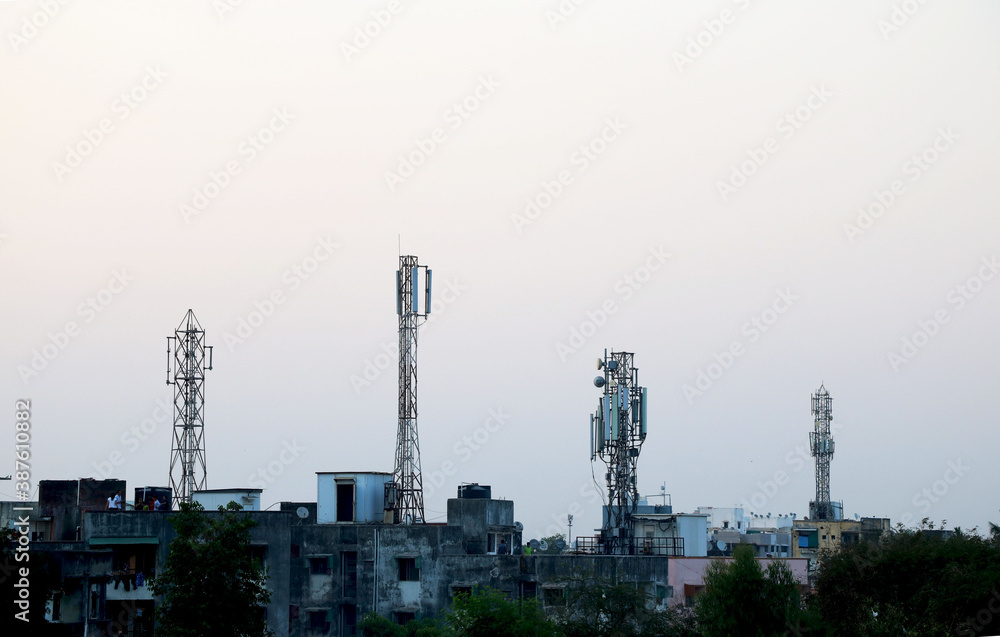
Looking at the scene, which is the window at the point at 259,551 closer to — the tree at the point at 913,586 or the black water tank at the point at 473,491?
the black water tank at the point at 473,491

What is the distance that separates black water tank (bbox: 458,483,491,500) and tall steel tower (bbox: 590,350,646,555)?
5754mm

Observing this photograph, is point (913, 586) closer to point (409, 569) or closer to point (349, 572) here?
point (409, 569)

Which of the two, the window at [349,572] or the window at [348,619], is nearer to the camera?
the window at [348,619]

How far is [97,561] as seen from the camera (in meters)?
50.6

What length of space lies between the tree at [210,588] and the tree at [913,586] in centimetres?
1951

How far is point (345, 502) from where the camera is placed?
62.0m

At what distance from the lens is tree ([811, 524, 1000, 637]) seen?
134ft

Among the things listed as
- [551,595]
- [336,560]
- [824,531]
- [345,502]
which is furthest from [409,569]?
[824,531]

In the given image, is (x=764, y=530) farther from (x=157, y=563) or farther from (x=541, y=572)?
(x=157, y=563)

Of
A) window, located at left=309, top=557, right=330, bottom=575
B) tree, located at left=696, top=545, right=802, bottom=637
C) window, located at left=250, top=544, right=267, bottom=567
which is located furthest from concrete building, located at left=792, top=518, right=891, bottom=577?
tree, located at left=696, top=545, right=802, bottom=637

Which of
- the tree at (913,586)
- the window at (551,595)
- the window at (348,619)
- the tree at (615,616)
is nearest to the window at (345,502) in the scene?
the window at (348,619)

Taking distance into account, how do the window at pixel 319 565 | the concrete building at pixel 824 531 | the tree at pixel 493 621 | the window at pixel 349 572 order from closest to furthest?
1. the tree at pixel 493 621
2. the window at pixel 349 572
3. the window at pixel 319 565
4. the concrete building at pixel 824 531

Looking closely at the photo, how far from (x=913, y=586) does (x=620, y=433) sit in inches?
720

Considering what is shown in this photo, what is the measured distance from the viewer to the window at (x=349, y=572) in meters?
57.7
